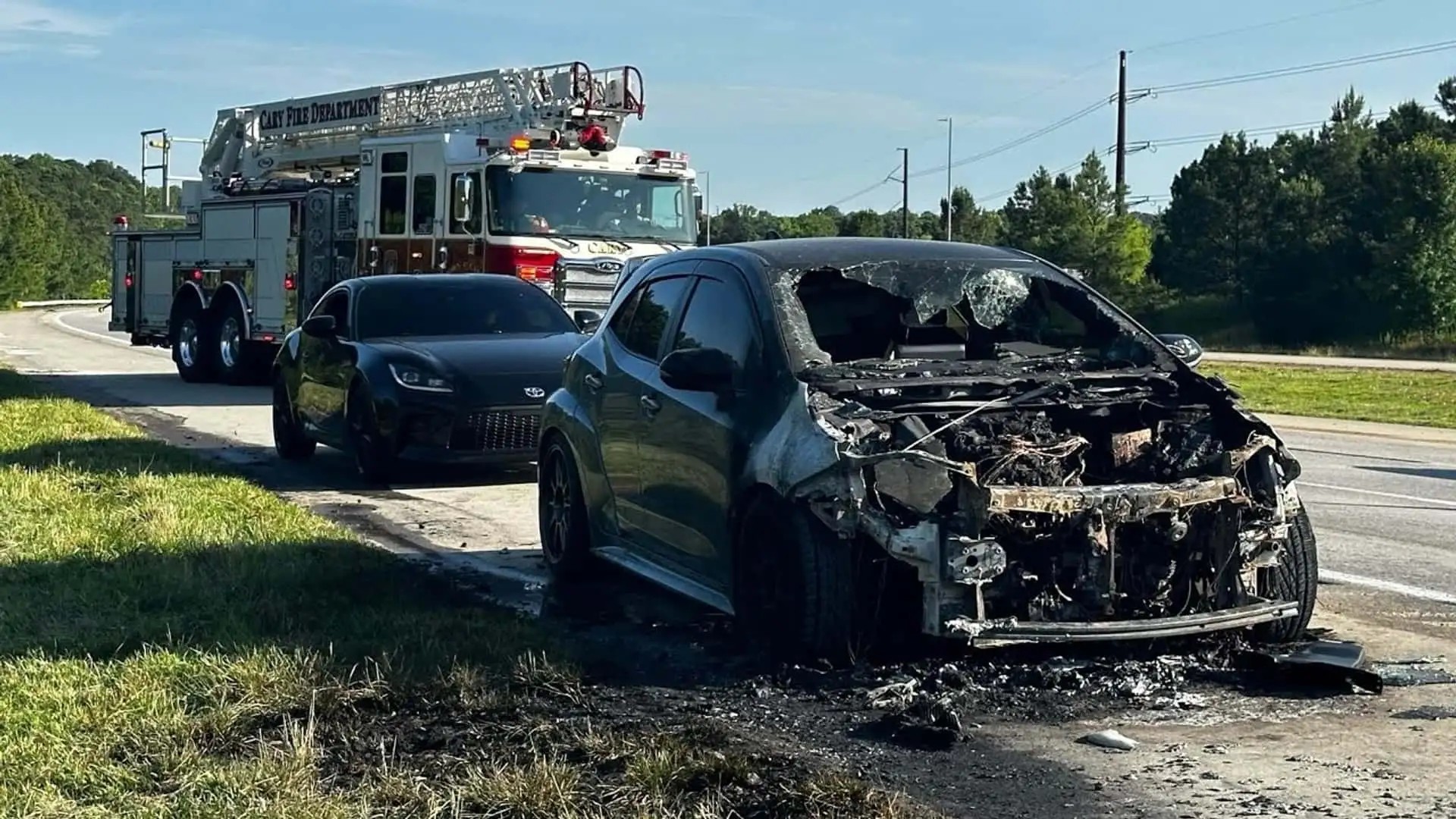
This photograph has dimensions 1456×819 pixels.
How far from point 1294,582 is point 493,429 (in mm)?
7034

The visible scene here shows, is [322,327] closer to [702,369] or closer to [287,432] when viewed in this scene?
[287,432]

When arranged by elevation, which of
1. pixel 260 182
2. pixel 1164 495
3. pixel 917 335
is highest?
pixel 260 182

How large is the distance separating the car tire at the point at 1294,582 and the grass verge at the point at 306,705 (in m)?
2.23

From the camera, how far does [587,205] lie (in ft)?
64.0

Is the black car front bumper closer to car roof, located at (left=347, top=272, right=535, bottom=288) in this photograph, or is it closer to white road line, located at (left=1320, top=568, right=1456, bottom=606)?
car roof, located at (left=347, top=272, right=535, bottom=288)

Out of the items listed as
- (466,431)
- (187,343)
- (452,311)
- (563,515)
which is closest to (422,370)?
(466,431)

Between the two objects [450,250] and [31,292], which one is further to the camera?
[31,292]

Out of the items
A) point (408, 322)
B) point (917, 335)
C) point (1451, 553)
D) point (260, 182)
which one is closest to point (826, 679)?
point (917, 335)

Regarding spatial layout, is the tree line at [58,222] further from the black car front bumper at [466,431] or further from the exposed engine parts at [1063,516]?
the exposed engine parts at [1063,516]

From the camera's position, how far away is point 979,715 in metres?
6.05

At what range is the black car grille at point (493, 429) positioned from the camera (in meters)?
12.6

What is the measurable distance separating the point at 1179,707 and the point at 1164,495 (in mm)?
724

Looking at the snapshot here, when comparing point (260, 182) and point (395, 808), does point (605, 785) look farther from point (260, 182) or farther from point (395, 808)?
point (260, 182)

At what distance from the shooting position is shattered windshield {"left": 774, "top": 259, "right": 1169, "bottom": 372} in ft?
24.4
